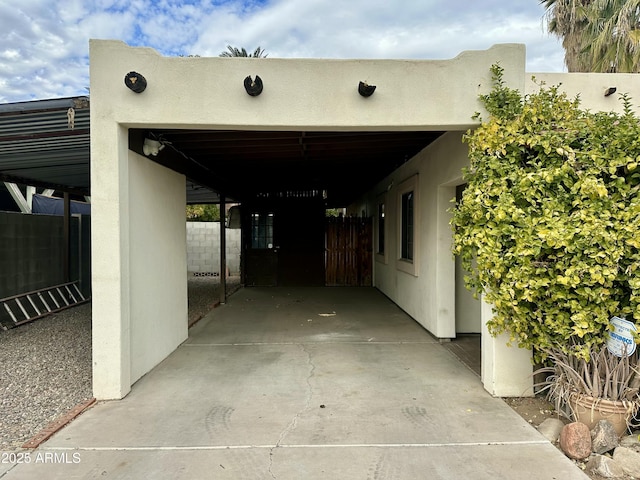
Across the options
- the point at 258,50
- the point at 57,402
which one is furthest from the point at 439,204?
the point at 258,50

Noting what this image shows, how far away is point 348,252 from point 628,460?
9.50 metres

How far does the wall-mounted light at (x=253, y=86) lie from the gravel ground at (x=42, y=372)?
349 centimetres

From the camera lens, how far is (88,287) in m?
10.0

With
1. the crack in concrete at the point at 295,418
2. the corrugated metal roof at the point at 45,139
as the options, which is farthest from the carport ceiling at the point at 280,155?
the crack in concrete at the point at 295,418

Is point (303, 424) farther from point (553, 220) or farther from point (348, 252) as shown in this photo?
point (348, 252)

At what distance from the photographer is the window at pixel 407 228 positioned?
770 cm

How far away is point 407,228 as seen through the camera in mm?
7977

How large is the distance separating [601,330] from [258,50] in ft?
73.4

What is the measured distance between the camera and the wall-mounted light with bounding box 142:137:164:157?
4.59 meters

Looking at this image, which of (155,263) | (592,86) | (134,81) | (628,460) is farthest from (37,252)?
(592,86)

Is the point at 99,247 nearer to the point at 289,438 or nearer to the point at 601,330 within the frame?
the point at 289,438

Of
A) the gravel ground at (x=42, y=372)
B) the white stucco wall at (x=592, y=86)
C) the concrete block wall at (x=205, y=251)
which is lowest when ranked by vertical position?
the gravel ground at (x=42, y=372)

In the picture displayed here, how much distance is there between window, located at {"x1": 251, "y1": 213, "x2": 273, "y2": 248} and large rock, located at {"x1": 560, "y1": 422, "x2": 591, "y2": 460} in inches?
385

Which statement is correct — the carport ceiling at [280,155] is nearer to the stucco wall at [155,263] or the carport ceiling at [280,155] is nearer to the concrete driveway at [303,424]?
the stucco wall at [155,263]
